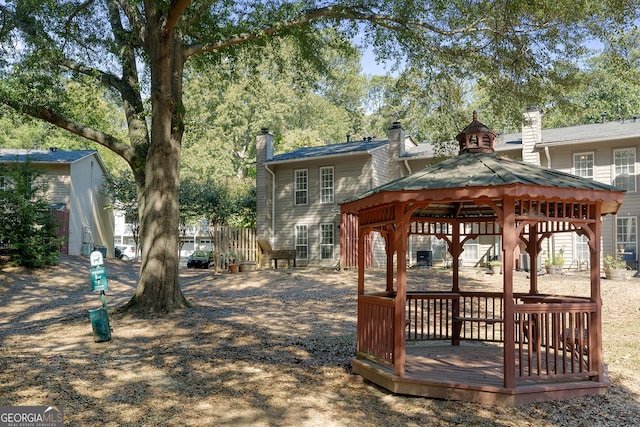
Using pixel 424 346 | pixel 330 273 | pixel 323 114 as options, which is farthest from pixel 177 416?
pixel 323 114

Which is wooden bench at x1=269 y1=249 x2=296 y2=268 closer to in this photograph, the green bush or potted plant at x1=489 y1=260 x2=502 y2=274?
potted plant at x1=489 y1=260 x2=502 y2=274

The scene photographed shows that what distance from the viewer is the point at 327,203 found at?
26.2 m

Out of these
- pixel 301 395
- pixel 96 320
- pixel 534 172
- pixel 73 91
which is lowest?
pixel 301 395

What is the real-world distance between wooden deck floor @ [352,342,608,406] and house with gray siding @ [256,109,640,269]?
597 inches

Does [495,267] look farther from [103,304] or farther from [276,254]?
[103,304]

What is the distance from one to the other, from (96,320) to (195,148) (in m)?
37.0

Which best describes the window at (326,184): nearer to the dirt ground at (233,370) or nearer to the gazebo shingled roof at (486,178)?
the dirt ground at (233,370)

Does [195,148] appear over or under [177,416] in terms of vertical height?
over

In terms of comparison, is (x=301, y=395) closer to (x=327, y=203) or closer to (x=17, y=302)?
(x=17, y=302)

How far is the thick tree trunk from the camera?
40.2 ft

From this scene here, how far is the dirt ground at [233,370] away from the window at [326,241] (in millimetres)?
9992

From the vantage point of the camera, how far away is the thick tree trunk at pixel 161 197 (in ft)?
40.2

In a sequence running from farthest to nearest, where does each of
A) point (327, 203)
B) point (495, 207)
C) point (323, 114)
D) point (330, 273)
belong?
point (323, 114)
point (327, 203)
point (330, 273)
point (495, 207)

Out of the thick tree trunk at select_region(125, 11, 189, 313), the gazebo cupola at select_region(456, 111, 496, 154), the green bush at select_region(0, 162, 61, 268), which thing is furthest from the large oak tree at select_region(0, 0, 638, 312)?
the green bush at select_region(0, 162, 61, 268)
